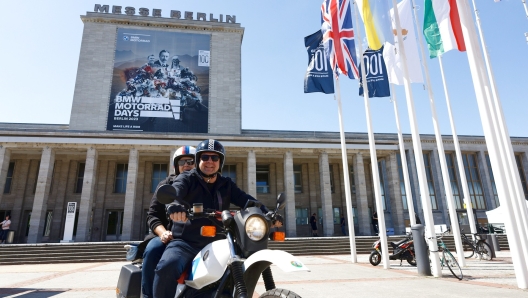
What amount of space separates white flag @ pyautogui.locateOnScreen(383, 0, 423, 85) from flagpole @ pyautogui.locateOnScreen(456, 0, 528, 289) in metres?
3.67

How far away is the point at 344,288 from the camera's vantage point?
21.8 ft

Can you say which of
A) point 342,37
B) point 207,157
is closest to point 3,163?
point 342,37

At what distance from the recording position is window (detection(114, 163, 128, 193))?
29.6 meters

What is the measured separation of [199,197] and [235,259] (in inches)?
36.9

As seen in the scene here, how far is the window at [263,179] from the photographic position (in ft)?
103

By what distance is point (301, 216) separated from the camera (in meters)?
31.2

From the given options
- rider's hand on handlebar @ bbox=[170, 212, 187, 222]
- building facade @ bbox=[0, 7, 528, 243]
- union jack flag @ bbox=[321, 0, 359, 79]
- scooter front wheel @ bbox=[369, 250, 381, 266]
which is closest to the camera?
rider's hand on handlebar @ bbox=[170, 212, 187, 222]

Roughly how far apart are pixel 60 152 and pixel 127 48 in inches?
557

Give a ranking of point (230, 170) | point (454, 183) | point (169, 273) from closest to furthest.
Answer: point (169, 273), point (230, 170), point (454, 183)

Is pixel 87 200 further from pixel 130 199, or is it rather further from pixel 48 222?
pixel 48 222

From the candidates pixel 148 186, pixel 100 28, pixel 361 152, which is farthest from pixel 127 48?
pixel 361 152

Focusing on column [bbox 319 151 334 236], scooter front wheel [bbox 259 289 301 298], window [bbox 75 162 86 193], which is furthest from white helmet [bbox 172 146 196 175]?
window [bbox 75 162 86 193]

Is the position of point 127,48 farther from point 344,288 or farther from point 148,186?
point 344,288

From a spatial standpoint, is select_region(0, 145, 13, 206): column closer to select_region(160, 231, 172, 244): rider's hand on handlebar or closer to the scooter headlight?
select_region(160, 231, 172, 244): rider's hand on handlebar
